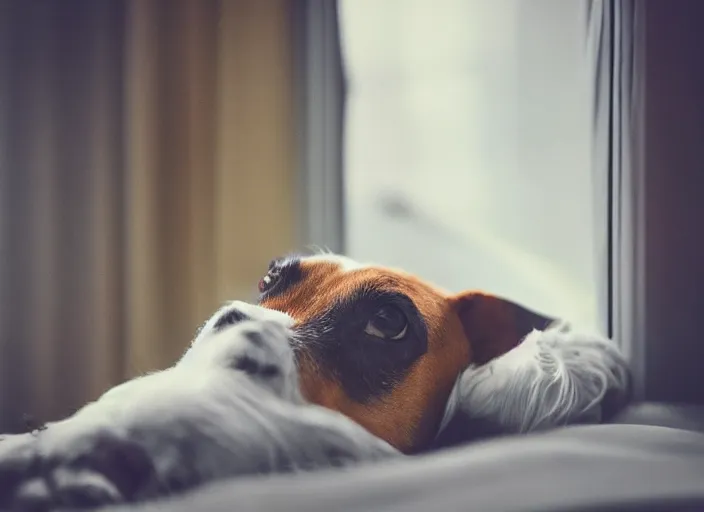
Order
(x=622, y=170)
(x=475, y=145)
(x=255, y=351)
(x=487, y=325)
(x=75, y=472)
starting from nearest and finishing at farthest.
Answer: (x=75, y=472) < (x=255, y=351) < (x=487, y=325) < (x=622, y=170) < (x=475, y=145)

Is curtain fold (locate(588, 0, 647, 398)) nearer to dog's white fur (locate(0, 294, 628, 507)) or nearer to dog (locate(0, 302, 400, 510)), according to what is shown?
dog's white fur (locate(0, 294, 628, 507))

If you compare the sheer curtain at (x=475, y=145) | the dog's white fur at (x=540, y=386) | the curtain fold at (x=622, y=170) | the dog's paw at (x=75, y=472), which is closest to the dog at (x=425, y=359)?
the dog's white fur at (x=540, y=386)

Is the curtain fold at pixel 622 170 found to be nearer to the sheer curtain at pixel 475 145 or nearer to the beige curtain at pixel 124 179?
the sheer curtain at pixel 475 145

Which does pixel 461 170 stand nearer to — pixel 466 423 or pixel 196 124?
pixel 196 124

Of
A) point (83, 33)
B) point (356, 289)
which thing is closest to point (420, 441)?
point (356, 289)

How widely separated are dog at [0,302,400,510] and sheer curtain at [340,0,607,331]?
0.70 m

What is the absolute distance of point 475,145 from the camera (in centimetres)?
121

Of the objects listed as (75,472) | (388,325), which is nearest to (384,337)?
(388,325)

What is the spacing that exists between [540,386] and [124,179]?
0.92 metres

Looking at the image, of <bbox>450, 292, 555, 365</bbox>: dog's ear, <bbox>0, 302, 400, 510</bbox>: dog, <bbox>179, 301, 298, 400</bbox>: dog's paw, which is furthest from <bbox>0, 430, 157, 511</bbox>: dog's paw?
<bbox>450, 292, 555, 365</bbox>: dog's ear

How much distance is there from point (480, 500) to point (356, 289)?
252mm

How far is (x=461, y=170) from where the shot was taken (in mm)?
1207

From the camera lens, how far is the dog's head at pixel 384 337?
55 cm

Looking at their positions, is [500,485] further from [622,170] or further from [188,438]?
[622,170]
